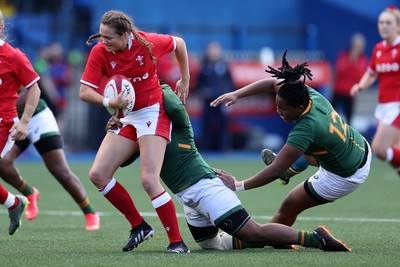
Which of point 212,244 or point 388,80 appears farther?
point 388,80

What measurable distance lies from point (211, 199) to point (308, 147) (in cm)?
83

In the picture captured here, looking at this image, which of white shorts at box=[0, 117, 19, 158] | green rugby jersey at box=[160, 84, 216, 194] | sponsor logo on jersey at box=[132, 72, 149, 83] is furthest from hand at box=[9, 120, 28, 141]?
green rugby jersey at box=[160, 84, 216, 194]

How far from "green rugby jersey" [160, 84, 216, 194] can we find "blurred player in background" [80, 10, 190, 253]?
0.08 m

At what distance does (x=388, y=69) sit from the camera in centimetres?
1098

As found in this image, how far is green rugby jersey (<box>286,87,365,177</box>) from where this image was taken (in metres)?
6.66

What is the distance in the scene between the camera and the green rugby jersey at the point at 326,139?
21.9 feet

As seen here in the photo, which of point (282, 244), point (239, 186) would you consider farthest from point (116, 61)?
point (282, 244)

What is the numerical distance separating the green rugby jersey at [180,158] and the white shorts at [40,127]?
85.3 inches

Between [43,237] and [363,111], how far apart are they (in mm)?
14125

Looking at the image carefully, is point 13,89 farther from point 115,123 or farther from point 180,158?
point 180,158

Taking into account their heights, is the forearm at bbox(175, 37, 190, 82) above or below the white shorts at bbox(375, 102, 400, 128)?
above

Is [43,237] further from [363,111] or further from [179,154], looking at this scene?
[363,111]

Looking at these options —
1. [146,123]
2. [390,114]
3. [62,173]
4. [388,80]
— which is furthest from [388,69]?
[146,123]

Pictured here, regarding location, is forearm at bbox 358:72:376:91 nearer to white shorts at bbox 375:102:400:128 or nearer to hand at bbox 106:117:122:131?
white shorts at bbox 375:102:400:128
